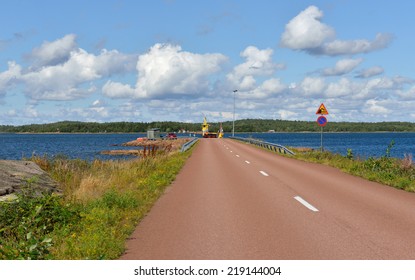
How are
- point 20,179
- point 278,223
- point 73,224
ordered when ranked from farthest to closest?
point 20,179 < point 278,223 < point 73,224

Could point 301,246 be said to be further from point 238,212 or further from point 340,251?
point 238,212

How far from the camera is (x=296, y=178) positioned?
17.8m

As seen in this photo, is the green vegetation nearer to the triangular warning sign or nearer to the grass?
the triangular warning sign

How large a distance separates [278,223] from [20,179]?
7.34 m

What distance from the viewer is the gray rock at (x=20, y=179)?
11078 millimetres

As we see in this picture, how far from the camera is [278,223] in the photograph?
29.5ft

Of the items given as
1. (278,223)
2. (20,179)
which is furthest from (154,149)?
(278,223)

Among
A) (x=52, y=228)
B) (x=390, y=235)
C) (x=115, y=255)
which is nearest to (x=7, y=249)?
(x=115, y=255)

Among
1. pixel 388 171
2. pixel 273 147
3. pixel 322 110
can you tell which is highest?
pixel 322 110

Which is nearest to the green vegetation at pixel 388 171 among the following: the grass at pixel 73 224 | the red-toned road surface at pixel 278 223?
the red-toned road surface at pixel 278 223

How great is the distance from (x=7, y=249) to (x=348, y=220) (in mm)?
6359

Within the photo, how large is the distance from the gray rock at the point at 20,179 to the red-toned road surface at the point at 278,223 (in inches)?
128

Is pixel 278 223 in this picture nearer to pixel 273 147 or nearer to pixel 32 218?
pixel 32 218

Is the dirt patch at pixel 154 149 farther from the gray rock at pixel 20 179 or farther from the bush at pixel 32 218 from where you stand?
the bush at pixel 32 218
